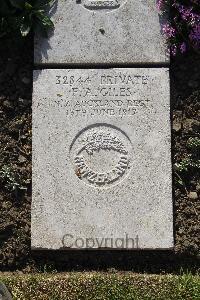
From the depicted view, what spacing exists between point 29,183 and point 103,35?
119 cm

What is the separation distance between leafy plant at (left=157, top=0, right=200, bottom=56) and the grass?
1.60 m

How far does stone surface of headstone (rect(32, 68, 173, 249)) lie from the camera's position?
4371 mm

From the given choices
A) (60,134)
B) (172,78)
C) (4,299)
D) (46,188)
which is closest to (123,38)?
(172,78)

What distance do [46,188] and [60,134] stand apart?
39 centimetres

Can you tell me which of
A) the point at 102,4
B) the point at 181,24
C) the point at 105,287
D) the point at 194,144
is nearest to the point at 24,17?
the point at 102,4

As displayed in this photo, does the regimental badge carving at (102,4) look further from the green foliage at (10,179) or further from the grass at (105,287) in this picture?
the grass at (105,287)

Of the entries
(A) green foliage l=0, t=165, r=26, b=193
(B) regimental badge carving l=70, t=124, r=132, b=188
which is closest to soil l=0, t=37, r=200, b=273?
(A) green foliage l=0, t=165, r=26, b=193

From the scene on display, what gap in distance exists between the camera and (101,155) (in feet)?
14.6

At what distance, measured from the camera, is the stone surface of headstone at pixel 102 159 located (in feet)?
14.3

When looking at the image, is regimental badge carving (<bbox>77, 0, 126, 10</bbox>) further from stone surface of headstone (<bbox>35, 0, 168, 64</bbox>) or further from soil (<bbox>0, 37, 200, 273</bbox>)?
soil (<bbox>0, 37, 200, 273</bbox>)

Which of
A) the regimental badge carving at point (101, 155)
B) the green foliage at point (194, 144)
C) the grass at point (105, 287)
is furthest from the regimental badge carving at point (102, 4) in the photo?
the grass at point (105, 287)

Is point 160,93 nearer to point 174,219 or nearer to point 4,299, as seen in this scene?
point 174,219

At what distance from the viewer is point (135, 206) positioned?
438 cm

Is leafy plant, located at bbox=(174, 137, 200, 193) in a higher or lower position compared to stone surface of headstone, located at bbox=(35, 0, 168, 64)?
lower
